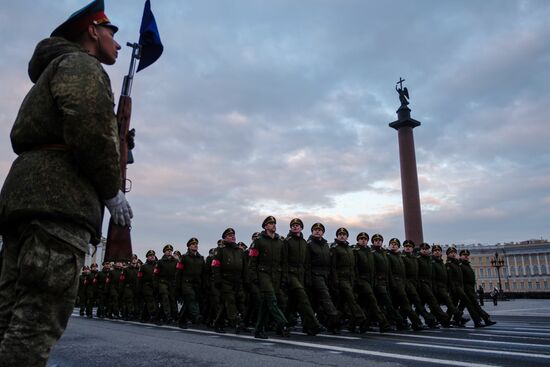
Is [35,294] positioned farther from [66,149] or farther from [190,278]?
[190,278]

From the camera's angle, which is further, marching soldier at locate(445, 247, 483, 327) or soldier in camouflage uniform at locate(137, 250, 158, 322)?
soldier in camouflage uniform at locate(137, 250, 158, 322)

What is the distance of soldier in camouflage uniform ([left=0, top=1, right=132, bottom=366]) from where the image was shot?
199 centimetres

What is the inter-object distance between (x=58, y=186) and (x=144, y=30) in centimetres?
642

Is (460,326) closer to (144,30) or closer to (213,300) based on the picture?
(213,300)

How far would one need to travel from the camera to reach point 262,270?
8.74 m

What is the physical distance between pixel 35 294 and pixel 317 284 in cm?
782

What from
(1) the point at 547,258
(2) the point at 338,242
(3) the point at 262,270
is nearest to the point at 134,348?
(3) the point at 262,270

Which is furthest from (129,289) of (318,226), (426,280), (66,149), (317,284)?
(66,149)

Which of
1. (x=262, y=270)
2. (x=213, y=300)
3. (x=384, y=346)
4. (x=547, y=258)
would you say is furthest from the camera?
(x=547, y=258)

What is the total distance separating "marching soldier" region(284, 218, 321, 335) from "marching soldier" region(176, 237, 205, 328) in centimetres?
289

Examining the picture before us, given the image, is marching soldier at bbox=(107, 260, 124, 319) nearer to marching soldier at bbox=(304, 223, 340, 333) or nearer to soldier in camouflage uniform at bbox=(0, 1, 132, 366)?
marching soldier at bbox=(304, 223, 340, 333)

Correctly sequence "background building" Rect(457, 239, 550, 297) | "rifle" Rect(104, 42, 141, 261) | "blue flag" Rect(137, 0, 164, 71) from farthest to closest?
"background building" Rect(457, 239, 550, 297) < "blue flag" Rect(137, 0, 164, 71) < "rifle" Rect(104, 42, 141, 261)

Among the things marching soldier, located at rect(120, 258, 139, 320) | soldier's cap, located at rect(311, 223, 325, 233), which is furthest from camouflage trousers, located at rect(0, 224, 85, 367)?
marching soldier, located at rect(120, 258, 139, 320)

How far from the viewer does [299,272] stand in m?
9.20
